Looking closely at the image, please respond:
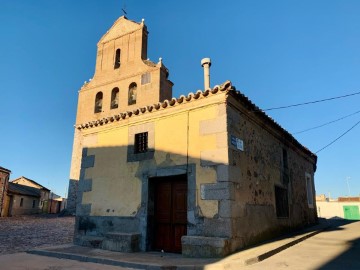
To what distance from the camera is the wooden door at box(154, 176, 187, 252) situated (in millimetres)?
7129

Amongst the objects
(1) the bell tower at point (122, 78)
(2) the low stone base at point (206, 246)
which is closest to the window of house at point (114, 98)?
(1) the bell tower at point (122, 78)

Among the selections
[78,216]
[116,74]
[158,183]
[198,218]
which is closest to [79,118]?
[116,74]

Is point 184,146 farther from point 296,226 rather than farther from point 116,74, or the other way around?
point 116,74

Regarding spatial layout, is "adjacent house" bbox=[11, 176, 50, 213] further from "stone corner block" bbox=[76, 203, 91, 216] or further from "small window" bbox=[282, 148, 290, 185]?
"small window" bbox=[282, 148, 290, 185]

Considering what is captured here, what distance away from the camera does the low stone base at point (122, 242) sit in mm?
7004

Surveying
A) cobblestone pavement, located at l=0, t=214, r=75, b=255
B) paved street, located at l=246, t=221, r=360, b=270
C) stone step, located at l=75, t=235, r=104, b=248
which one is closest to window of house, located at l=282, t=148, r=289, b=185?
paved street, located at l=246, t=221, r=360, b=270

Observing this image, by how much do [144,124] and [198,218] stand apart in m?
3.09

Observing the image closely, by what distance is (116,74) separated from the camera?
23281mm

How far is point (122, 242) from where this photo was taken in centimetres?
708

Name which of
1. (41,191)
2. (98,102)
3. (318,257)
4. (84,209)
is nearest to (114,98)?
(98,102)

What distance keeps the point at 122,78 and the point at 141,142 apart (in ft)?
51.1

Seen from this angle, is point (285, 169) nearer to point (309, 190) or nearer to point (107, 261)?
→ point (309, 190)

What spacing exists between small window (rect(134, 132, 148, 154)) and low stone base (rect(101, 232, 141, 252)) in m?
2.24

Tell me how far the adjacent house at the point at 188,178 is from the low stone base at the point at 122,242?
0.02m
